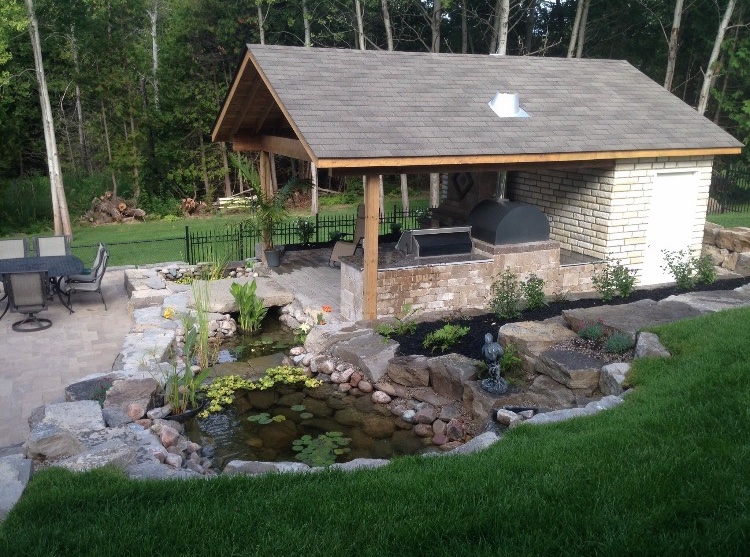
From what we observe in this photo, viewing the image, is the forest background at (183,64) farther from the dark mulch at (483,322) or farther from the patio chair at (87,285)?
the dark mulch at (483,322)

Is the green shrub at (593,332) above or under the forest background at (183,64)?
under

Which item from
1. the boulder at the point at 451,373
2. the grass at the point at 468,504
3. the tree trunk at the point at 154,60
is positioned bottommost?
the boulder at the point at 451,373

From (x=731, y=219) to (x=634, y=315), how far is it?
1222 cm

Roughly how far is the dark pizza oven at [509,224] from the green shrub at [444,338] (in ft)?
7.43

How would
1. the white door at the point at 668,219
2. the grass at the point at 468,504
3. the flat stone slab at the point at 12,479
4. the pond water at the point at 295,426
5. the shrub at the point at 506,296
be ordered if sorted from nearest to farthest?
the grass at the point at 468,504, the flat stone slab at the point at 12,479, the pond water at the point at 295,426, the shrub at the point at 506,296, the white door at the point at 668,219

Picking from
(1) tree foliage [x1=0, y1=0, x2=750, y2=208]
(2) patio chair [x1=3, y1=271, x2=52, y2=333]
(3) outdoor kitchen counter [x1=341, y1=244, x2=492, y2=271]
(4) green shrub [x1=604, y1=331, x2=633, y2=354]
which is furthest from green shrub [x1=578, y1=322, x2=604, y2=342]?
→ (1) tree foliage [x1=0, y1=0, x2=750, y2=208]

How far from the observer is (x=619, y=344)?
7664 mm

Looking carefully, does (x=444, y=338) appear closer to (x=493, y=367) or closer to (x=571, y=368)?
(x=493, y=367)

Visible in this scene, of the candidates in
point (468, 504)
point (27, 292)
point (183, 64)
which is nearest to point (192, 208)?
point (183, 64)

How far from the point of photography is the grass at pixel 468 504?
3.64 m

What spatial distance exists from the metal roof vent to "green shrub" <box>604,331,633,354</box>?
15.1 ft

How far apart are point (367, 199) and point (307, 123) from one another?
129cm

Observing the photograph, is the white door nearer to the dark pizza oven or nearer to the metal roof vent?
the dark pizza oven

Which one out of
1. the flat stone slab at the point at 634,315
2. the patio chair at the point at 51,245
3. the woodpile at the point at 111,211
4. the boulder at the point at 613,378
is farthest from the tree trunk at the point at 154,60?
the boulder at the point at 613,378
